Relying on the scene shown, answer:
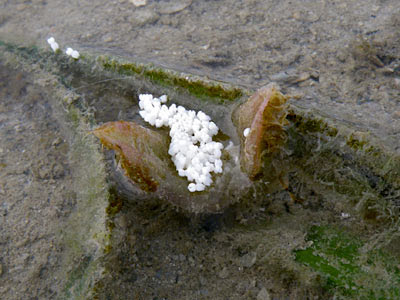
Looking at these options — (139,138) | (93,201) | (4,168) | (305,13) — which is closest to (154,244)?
(93,201)

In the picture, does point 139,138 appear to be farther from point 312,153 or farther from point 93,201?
point 312,153

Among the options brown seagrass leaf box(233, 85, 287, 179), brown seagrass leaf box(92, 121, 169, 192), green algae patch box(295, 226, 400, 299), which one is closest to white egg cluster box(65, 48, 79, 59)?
brown seagrass leaf box(92, 121, 169, 192)

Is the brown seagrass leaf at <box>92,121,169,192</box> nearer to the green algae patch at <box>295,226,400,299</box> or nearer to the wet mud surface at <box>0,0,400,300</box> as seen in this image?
the wet mud surface at <box>0,0,400,300</box>

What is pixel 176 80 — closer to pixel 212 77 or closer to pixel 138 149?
pixel 212 77

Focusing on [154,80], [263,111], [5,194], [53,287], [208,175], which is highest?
[263,111]

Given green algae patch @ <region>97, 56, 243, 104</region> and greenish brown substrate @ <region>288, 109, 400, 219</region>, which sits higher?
green algae patch @ <region>97, 56, 243, 104</region>

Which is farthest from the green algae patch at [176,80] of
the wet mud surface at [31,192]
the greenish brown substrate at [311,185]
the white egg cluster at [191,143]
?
the wet mud surface at [31,192]

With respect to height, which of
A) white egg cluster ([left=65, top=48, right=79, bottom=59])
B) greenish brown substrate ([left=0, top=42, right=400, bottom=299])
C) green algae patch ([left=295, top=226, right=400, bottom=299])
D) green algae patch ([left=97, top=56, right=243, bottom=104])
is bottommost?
green algae patch ([left=295, top=226, right=400, bottom=299])
